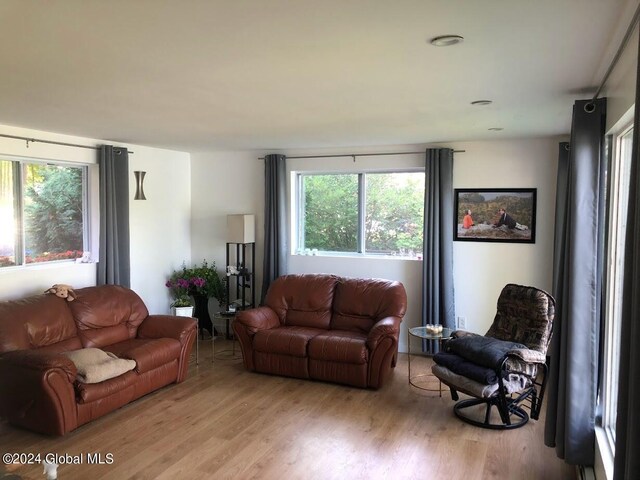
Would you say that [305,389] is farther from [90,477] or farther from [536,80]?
[536,80]

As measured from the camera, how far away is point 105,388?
374cm

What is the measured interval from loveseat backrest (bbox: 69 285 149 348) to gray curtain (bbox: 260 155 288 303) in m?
1.63

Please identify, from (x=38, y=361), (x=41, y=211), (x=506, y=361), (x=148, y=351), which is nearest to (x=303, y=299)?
(x=148, y=351)

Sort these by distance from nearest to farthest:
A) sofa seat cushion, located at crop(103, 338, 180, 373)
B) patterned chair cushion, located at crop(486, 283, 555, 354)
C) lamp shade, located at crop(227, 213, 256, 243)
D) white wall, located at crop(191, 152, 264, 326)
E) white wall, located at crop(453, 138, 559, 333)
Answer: patterned chair cushion, located at crop(486, 283, 555, 354) → sofa seat cushion, located at crop(103, 338, 180, 373) → white wall, located at crop(453, 138, 559, 333) → lamp shade, located at crop(227, 213, 256, 243) → white wall, located at crop(191, 152, 264, 326)

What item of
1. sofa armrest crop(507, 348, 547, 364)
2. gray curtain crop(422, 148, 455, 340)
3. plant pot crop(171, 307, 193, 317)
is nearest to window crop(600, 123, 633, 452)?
sofa armrest crop(507, 348, 547, 364)

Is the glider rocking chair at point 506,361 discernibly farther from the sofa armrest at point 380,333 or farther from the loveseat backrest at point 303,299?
the loveseat backrest at point 303,299

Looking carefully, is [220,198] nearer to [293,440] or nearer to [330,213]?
[330,213]

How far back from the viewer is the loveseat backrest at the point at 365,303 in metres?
4.96

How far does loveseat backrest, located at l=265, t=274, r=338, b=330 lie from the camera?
5.26 m

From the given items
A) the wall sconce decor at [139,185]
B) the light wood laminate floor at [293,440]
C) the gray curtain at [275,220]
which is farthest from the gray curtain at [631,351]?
the wall sconce decor at [139,185]

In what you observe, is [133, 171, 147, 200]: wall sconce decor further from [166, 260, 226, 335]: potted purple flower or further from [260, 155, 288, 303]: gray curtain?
[260, 155, 288, 303]: gray curtain

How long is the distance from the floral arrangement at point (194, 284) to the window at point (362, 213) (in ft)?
3.81

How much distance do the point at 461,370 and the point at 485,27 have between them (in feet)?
8.45

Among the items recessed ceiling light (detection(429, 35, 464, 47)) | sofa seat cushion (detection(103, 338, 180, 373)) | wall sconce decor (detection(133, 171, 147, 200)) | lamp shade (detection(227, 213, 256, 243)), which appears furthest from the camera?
lamp shade (detection(227, 213, 256, 243))
